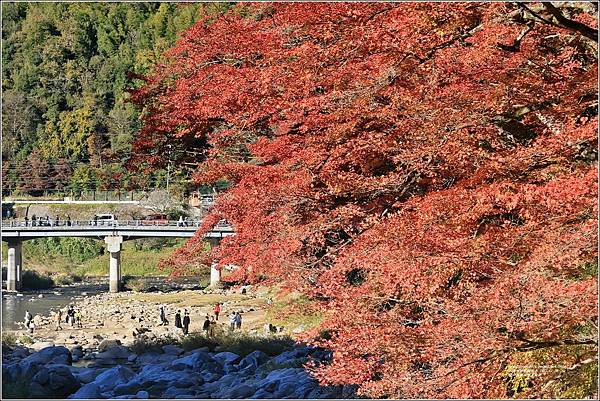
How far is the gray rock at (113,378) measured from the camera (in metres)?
13.0

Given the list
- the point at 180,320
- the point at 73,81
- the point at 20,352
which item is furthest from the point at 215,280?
the point at 73,81

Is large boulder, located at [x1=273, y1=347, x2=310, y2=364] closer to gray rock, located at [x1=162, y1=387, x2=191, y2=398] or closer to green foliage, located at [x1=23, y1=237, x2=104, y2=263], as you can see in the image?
gray rock, located at [x1=162, y1=387, x2=191, y2=398]

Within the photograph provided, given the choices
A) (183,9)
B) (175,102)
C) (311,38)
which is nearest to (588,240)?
(311,38)

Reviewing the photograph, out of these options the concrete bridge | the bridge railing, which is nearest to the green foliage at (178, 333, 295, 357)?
the concrete bridge

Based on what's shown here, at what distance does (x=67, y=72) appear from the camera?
58.3 m

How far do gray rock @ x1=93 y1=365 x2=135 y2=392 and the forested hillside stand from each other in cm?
2746

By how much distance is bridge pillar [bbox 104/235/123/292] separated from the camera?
3647 cm

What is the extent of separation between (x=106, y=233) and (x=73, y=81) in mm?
23015

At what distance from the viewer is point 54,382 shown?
12742 millimetres

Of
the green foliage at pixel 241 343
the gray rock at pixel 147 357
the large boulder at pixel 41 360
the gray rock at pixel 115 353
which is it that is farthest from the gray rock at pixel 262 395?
the gray rock at pixel 115 353

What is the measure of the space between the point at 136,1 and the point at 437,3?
2411 inches

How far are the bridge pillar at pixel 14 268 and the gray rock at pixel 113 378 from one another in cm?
2319

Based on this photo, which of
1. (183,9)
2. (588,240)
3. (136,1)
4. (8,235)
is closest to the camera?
(588,240)

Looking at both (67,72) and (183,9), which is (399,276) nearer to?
(183,9)
